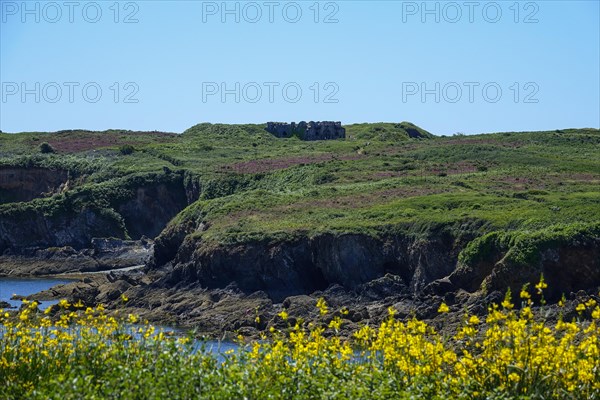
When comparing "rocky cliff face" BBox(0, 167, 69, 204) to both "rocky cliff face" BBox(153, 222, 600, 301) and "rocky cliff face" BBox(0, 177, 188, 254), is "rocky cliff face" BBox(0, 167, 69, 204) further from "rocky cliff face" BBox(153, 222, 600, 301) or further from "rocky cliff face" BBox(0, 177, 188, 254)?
"rocky cliff face" BBox(153, 222, 600, 301)

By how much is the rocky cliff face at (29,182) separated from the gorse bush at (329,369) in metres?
99.0

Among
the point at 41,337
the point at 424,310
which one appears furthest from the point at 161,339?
the point at 424,310

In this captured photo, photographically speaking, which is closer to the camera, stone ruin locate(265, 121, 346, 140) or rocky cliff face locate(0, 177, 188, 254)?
rocky cliff face locate(0, 177, 188, 254)

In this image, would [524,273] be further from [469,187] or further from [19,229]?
[19,229]

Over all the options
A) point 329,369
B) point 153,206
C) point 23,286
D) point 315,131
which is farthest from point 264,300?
point 315,131

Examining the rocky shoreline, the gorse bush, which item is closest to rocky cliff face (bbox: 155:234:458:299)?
the rocky shoreline

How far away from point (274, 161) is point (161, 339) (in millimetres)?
92536

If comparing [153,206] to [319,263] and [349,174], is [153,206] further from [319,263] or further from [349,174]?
[319,263]

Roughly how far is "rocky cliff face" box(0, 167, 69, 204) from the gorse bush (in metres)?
99.0

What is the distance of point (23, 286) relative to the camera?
89188 millimetres

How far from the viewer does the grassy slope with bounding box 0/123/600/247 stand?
242 feet

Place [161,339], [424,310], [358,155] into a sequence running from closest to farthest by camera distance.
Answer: [161,339]
[424,310]
[358,155]

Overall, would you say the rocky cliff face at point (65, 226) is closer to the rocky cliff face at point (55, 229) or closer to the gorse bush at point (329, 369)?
the rocky cliff face at point (55, 229)

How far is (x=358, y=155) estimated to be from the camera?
116 metres
